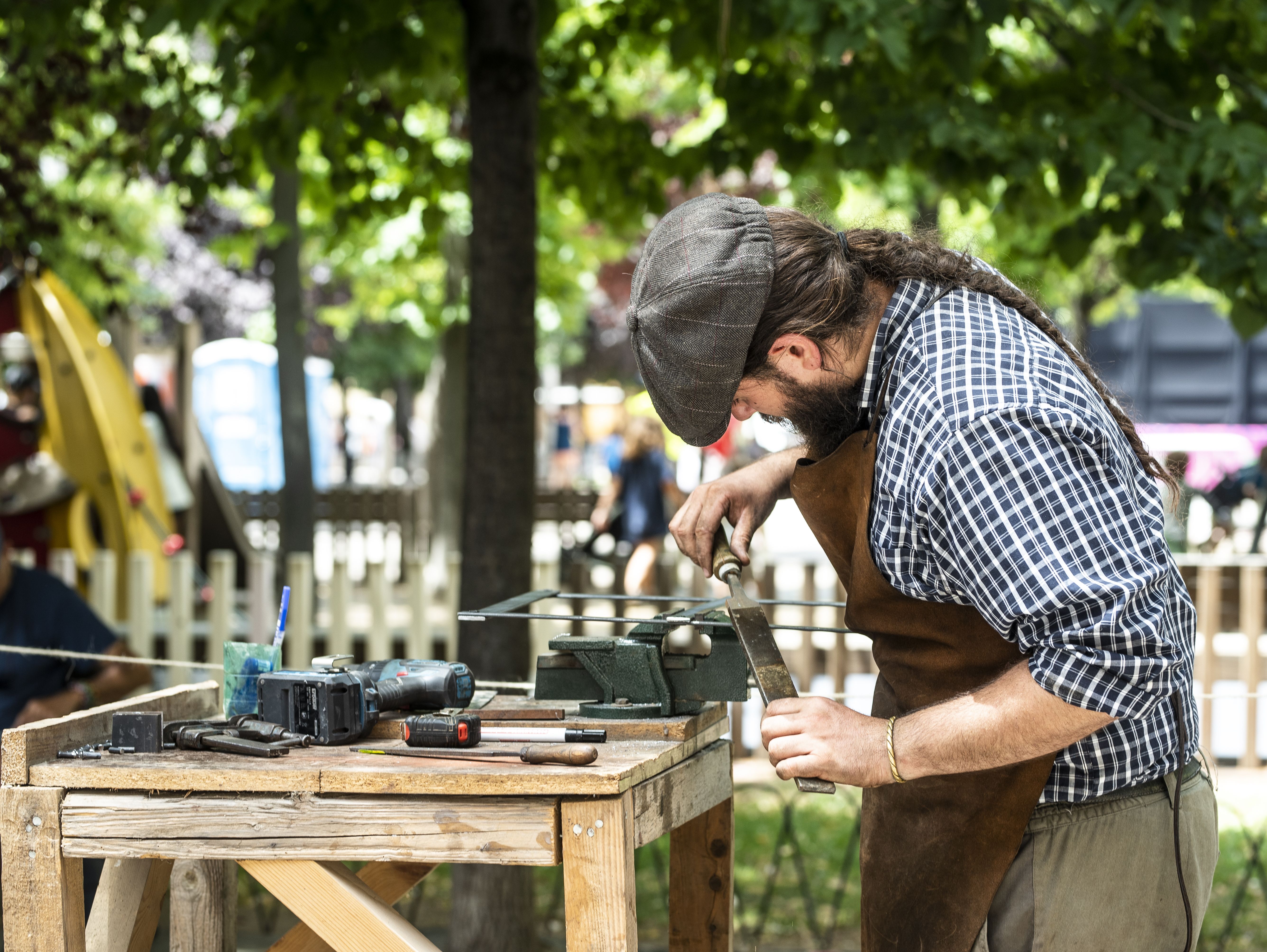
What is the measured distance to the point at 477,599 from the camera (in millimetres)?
3863

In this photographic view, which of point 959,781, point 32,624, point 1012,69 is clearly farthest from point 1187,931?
point 1012,69

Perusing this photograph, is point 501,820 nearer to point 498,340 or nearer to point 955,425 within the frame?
point 955,425

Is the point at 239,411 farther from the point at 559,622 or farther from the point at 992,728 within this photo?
the point at 992,728

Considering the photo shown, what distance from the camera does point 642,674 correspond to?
2260 mm

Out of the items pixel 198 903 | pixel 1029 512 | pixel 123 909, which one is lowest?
pixel 198 903

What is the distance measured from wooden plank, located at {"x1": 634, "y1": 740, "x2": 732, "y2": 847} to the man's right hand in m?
0.37

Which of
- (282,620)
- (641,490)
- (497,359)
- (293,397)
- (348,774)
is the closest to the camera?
Result: (348,774)

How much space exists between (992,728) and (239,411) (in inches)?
810

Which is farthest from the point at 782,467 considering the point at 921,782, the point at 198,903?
the point at 198,903

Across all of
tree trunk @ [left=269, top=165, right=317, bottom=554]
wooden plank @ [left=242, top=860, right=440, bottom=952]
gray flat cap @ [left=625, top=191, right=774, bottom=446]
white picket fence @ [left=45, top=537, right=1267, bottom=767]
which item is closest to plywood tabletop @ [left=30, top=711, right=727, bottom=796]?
wooden plank @ [left=242, top=860, right=440, bottom=952]

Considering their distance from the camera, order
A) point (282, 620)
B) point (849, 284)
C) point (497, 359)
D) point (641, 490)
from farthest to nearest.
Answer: point (641, 490) < point (497, 359) < point (282, 620) < point (849, 284)

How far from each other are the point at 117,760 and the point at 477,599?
1863 mm

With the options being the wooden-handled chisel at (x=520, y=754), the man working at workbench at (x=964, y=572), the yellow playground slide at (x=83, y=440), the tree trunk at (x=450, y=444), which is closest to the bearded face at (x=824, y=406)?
the man working at workbench at (x=964, y=572)

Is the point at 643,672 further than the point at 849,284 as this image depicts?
Yes
